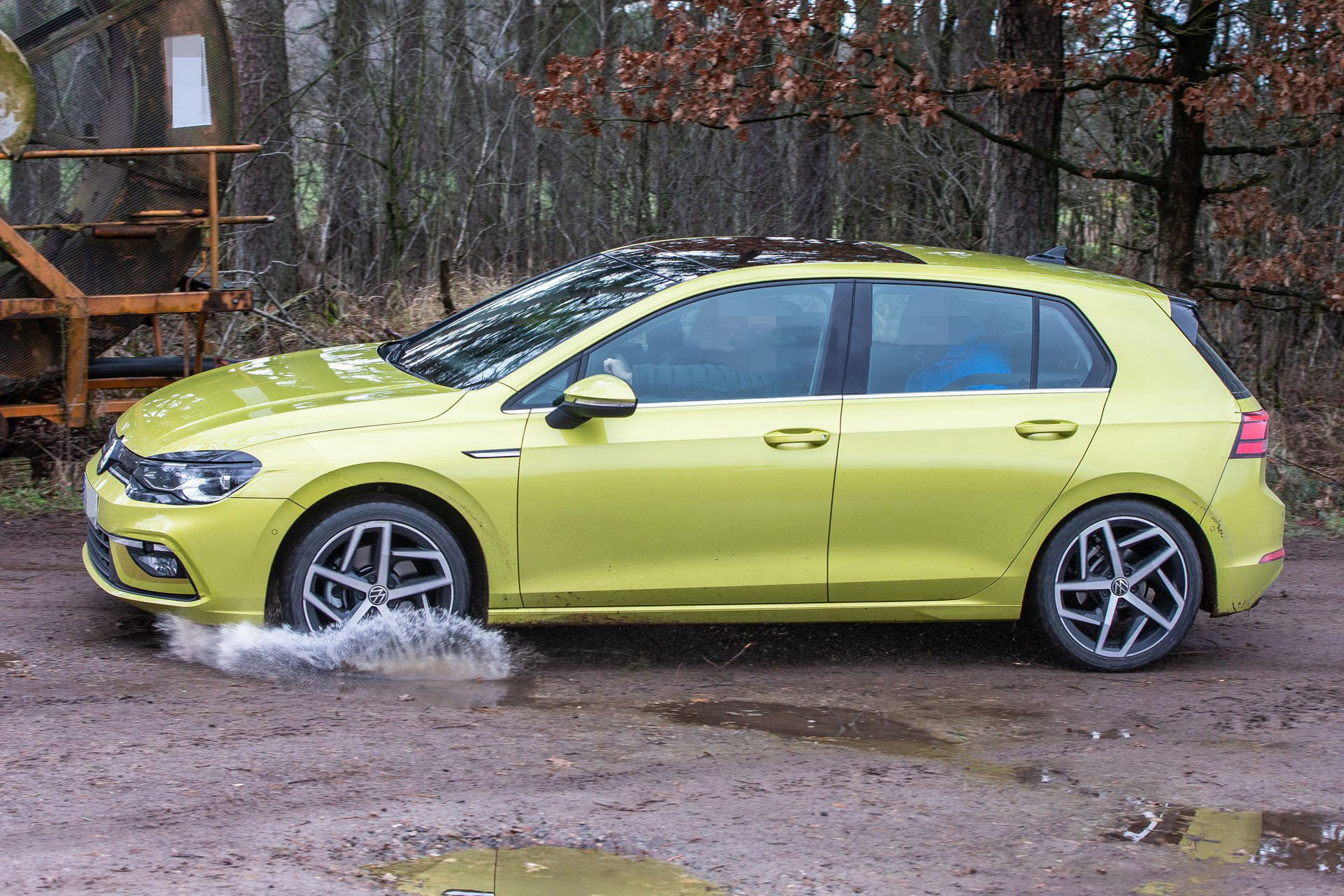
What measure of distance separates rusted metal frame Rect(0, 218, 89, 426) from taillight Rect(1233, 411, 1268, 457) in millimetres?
6891

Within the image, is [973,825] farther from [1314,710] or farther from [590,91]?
[590,91]

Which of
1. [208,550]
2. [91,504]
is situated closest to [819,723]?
[208,550]

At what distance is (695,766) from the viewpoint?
15.6 feet

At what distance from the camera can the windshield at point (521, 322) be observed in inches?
227

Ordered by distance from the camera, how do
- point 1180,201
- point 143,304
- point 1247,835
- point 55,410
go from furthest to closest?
point 1180,201 < point 143,304 < point 55,410 < point 1247,835

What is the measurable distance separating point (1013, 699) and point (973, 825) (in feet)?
4.55

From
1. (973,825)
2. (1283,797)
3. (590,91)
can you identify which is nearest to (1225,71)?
(590,91)

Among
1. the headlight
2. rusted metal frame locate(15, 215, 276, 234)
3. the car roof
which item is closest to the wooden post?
rusted metal frame locate(15, 215, 276, 234)

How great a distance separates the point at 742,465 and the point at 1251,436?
7.74ft

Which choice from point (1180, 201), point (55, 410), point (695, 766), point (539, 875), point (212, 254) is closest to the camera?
point (539, 875)

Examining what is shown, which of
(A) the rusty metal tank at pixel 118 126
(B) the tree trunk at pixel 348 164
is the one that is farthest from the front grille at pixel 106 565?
(B) the tree trunk at pixel 348 164

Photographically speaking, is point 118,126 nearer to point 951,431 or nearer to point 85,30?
point 85,30

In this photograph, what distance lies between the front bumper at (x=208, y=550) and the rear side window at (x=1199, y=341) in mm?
3931

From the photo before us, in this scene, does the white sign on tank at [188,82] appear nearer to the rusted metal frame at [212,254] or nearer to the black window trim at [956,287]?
the rusted metal frame at [212,254]
